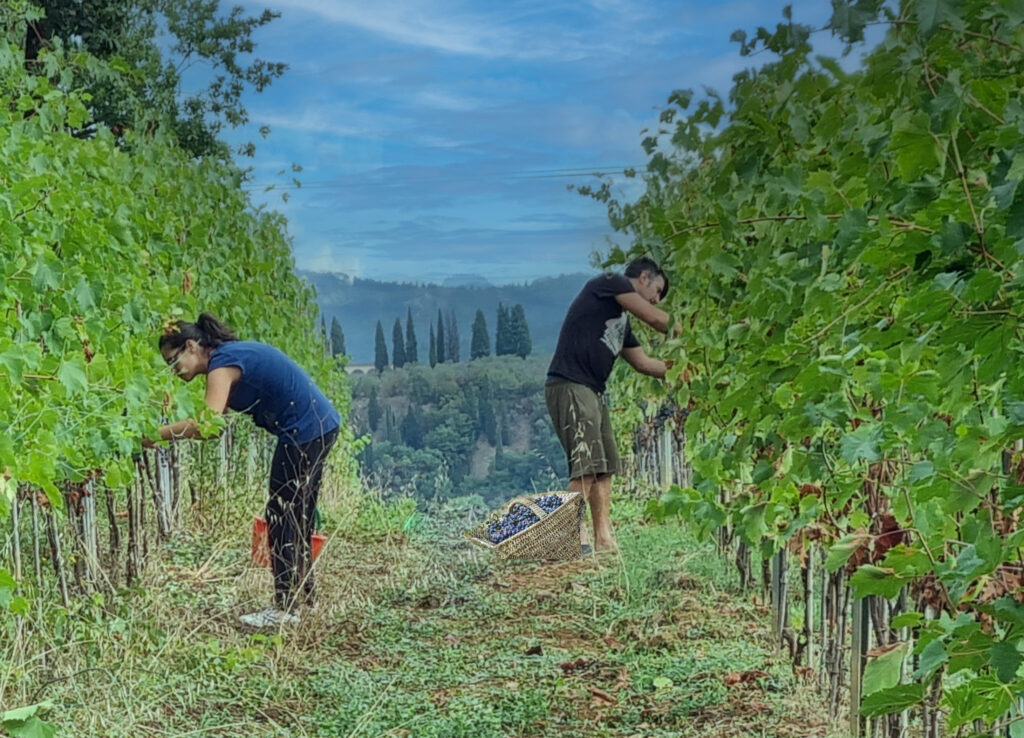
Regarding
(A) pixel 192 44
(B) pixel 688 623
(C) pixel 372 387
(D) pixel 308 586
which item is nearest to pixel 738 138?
(B) pixel 688 623

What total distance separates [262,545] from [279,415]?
3.47 feet

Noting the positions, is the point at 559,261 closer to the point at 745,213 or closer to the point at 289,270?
the point at 289,270

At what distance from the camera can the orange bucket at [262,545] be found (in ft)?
16.5

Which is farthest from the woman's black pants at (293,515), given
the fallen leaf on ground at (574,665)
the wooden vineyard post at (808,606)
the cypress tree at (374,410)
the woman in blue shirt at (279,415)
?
the cypress tree at (374,410)

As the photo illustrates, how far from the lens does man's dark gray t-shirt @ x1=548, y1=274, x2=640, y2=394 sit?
572 cm

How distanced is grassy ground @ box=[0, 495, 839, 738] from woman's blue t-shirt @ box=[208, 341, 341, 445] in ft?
2.22

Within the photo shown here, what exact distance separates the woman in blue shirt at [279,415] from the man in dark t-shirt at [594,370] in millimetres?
1681

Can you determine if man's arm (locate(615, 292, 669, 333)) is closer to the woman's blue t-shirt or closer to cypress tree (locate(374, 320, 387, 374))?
the woman's blue t-shirt

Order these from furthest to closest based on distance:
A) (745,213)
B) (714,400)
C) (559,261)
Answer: (559,261), (714,400), (745,213)

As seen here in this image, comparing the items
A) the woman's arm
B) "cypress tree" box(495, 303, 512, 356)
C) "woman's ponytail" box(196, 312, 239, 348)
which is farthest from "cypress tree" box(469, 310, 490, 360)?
the woman's arm

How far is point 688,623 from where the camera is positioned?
171 inches

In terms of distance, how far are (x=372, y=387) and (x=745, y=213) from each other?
32.9ft

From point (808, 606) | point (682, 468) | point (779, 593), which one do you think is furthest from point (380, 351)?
point (808, 606)

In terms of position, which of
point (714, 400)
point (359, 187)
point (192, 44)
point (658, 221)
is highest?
point (192, 44)
